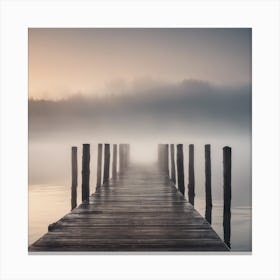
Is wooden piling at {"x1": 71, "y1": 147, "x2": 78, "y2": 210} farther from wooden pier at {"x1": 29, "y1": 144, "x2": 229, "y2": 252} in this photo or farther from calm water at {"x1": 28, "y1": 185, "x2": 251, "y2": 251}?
calm water at {"x1": 28, "y1": 185, "x2": 251, "y2": 251}

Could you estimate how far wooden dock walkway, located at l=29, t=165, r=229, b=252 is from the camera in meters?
6.11

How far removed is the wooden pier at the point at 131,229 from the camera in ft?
20.1

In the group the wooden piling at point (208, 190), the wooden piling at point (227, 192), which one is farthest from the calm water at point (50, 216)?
the wooden piling at point (208, 190)

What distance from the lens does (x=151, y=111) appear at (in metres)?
6.76

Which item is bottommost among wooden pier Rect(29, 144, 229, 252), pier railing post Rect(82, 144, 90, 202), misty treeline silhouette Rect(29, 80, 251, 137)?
wooden pier Rect(29, 144, 229, 252)

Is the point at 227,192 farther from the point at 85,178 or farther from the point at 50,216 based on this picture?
the point at 85,178

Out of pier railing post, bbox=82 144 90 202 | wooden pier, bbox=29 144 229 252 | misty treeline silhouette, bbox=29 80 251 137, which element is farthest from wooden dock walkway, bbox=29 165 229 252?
misty treeline silhouette, bbox=29 80 251 137

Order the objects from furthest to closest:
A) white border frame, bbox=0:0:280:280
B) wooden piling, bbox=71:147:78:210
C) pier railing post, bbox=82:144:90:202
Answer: pier railing post, bbox=82:144:90:202 < wooden piling, bbox=71:147:78:210 < white border frame, bbox=0:0:280:280
